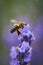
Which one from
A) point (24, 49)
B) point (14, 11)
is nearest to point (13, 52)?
point (24, 49)

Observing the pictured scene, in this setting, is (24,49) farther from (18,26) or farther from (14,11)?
(14,11)

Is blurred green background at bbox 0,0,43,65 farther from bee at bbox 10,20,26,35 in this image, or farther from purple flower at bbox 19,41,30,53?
purple flower at bbox 19,41,30,53

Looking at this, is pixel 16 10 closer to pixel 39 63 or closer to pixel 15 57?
pixel 15 57

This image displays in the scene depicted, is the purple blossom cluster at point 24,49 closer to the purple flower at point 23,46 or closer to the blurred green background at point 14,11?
the purple flower at point 23,46

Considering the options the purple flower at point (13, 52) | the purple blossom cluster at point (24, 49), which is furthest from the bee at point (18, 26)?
the purple flower at point (13, 52)

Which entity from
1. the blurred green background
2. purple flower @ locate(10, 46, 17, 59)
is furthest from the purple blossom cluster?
the blurred green background
